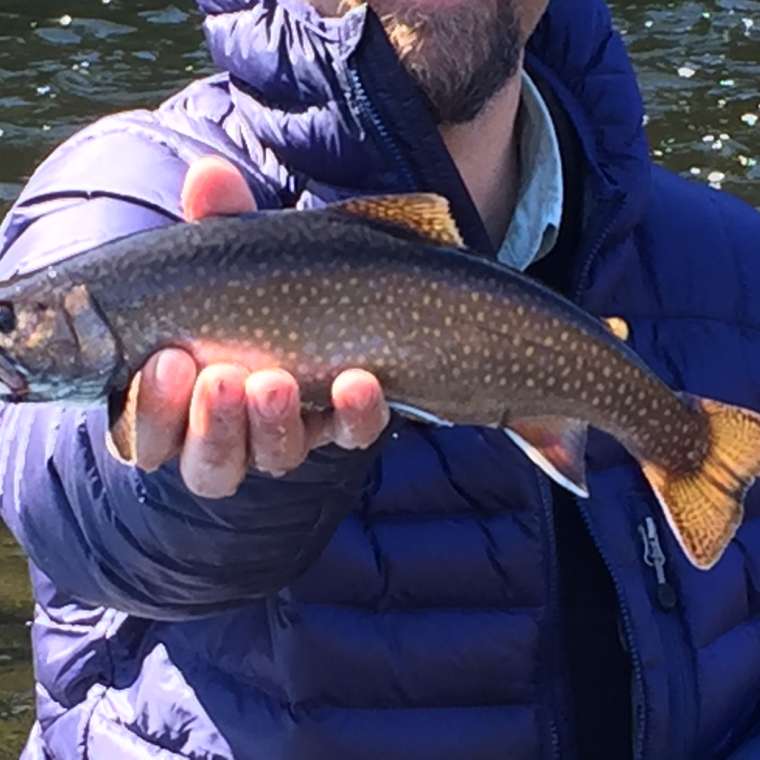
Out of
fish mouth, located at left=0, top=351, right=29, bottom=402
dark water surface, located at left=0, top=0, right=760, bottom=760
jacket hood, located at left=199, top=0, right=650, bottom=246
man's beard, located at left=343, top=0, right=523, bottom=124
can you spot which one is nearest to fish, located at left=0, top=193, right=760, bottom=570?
fish mouth, located at left=0, top=351, right=29, bottom=402

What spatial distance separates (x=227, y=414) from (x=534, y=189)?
49.8 inches

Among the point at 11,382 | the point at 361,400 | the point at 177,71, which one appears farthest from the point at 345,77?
the point at 177,71

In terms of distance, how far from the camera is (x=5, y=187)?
340 inches

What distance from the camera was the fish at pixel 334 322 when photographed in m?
2.24

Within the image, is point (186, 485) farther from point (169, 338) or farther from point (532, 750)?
point (532, 750)

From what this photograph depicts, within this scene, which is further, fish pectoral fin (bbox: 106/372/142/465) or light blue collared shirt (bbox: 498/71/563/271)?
light blue collared shirt (bbox: 498/71/563/271)

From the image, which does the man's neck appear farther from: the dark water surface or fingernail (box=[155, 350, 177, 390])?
the dark water surface

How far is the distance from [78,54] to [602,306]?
25.9 feet

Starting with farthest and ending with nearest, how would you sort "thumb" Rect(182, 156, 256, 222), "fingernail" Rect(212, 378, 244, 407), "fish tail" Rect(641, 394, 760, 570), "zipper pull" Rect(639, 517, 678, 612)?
"zipper pull" Rect(639, 517, 678, 612) → "fish tail" Rect(641, 394, 760, 570) → "thumb" Rect(182, 156, 256, 222) → "fingernail" Rect(212, 378, 244, 407)

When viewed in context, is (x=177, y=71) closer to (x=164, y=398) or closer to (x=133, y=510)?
(x=133, y=510)

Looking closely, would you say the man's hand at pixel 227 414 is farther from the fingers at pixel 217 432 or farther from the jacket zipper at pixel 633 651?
the jacket zipper at pixel 633 651

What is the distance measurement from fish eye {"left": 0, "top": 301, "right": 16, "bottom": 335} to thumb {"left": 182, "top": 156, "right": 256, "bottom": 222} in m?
0.26

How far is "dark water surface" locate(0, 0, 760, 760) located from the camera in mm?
9117

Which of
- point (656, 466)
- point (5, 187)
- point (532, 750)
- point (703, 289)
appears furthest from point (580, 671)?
point (5, 187)
